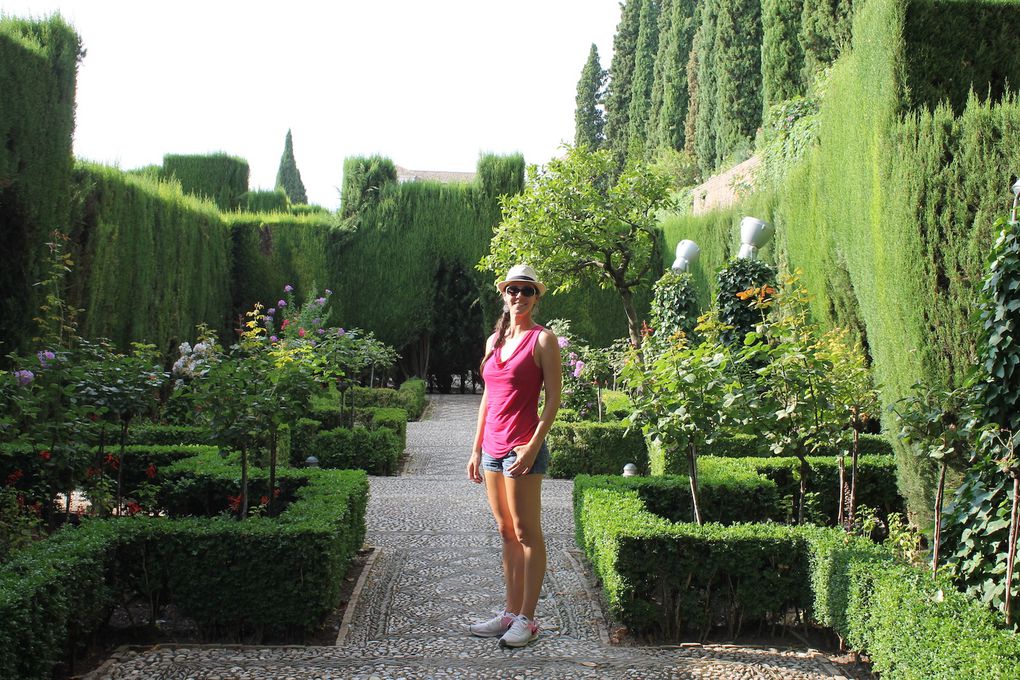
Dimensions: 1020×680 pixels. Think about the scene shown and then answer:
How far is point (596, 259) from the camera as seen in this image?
13.6 m

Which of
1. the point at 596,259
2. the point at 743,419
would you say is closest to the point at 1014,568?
the point at 743,419

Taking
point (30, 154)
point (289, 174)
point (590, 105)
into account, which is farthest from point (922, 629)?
point (289, 174)

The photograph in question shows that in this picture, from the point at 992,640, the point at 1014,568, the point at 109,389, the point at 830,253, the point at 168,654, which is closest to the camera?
the point at 992,640

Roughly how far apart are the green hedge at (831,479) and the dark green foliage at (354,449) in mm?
4167

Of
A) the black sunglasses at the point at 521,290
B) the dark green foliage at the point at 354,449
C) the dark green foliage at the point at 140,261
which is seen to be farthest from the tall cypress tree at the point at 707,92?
the black sunglasses at the point at 521,290

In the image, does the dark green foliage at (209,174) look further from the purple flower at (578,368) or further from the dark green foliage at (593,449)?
the dark green foliage at (593,449)

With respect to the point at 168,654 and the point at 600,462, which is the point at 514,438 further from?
the point at 600,462

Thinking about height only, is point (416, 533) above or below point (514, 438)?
below

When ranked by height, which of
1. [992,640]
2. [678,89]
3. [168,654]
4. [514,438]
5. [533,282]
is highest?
[678,89]

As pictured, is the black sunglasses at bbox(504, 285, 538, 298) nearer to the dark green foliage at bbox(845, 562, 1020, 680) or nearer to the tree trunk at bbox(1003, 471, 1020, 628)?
the dark green foliage at bbox(845, 562, 1020, 680)

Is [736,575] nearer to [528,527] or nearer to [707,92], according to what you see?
[528,527]

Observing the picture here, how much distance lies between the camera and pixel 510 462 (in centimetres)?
383

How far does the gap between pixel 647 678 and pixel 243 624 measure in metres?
1.89

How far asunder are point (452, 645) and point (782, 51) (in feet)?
58.3
